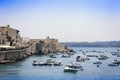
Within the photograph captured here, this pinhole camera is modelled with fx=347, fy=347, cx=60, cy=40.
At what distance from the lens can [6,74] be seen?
48781 millimetres

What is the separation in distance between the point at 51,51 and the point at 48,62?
65.4m

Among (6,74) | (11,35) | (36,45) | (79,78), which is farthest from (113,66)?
(36,45)

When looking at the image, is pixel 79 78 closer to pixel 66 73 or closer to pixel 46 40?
pixel 66 73

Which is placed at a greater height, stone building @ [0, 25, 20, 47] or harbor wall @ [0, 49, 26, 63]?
stone building @ [0, 25, 20, 47]

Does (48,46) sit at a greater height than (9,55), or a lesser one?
greater

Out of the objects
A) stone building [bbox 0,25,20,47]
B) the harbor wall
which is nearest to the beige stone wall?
stone building [bbox 0,25,20,47]

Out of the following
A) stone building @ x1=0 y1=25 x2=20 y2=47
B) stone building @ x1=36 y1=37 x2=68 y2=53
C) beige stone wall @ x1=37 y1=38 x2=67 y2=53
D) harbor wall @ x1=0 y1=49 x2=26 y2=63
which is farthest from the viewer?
beige stone wall @ x1=37 y1=38 x2=67 y2=53

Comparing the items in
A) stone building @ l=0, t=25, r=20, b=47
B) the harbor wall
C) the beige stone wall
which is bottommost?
the harbor wall

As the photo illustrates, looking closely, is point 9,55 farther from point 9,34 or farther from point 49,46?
point 49,46

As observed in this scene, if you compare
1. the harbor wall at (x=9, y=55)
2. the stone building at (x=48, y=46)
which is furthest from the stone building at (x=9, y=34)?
the stone building at (x=48, y=46)

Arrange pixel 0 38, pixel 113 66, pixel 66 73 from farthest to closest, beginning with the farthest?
1. pixel 0 38
2. pixel 113 66
3. pixel 66 73

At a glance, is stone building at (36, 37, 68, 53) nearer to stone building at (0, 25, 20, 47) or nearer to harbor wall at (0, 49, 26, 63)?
stone building at (0, 25, 20, 47)

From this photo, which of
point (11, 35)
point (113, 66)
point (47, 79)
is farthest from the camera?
point (11, 35)

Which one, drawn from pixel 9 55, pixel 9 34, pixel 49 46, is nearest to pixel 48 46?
pixel 49 46
